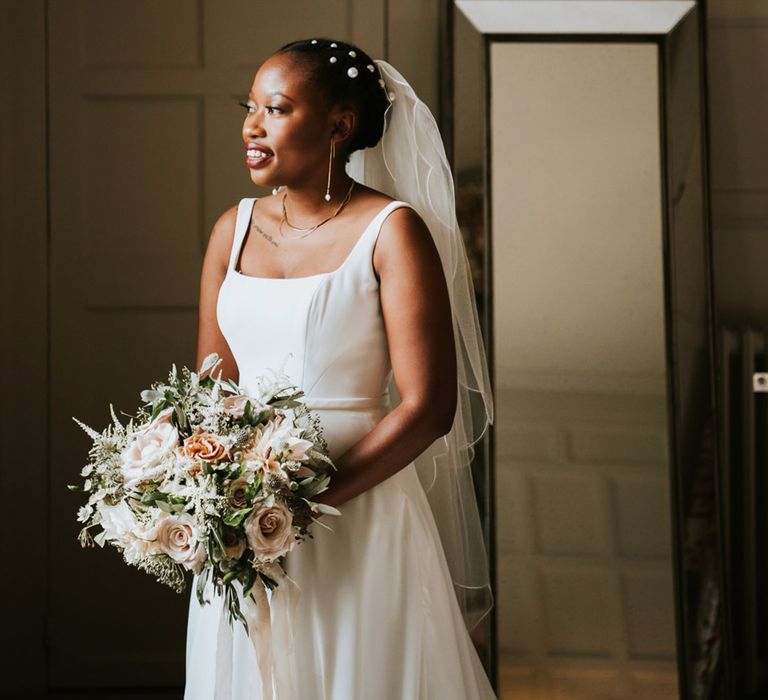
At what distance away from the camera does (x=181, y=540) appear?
145cm

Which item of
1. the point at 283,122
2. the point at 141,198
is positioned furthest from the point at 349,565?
the point at 141,198

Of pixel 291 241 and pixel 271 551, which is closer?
pixel 271 551

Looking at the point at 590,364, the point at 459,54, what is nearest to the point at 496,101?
the point at 459,54

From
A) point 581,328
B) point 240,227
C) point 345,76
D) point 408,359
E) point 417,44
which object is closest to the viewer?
point 408,359

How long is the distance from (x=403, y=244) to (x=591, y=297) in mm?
1321

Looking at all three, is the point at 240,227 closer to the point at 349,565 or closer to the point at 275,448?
the point at 275,448

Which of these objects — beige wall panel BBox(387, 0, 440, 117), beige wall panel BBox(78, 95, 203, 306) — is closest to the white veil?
beige wall panel BBox(387, 0, 440, 117)

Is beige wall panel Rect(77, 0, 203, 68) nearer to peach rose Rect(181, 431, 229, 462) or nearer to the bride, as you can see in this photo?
the bride

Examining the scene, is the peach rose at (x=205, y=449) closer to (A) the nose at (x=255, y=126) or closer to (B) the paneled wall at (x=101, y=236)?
(A) the nose at (x=255, y=126)

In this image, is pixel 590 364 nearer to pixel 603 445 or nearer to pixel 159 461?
pixel 603 445

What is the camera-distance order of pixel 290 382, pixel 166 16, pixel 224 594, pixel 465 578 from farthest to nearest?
pixel 166 16 → pixel 465 578 → pixel 290 382 → pixel 224 594

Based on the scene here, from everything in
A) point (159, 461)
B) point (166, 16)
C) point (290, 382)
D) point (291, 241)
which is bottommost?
point (159, 461)

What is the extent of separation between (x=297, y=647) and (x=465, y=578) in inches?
21.5

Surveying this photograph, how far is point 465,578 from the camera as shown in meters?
2.09
